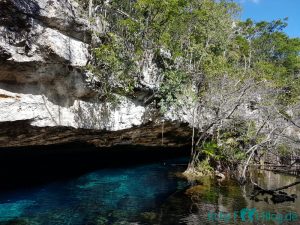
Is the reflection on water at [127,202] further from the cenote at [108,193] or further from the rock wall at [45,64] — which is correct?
the rock wall at [45,64]

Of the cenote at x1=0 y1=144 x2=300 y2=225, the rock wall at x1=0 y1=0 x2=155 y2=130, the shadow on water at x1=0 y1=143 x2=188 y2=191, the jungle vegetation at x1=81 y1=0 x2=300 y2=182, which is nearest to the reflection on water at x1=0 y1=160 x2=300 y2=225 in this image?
the cenote at x1=0 y1=144 x2=300 y2=225

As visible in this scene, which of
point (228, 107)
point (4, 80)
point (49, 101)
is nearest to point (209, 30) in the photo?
point (228, 107)

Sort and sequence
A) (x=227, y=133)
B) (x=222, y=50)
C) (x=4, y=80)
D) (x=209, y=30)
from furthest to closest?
(x=222, y=50) < (x=209, y=30) < (x=227, y=133) < (x=4, y=80)

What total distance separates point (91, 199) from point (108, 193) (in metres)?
1.08

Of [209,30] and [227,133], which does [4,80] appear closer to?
[227,133]

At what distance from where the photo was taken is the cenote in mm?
8727

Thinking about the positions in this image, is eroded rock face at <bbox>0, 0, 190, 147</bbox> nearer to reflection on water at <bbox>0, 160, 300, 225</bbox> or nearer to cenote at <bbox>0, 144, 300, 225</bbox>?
cenote at <bbox>0, 144, 300, 225</bbox>

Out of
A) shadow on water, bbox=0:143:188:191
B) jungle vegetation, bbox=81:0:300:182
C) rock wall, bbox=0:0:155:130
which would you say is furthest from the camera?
shadow on water, bbox=0:143:188:191

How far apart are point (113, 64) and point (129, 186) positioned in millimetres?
4902

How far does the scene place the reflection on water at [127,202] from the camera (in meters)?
8.58

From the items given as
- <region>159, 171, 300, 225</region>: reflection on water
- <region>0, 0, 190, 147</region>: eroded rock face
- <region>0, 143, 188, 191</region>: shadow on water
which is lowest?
<region>159, 171, 300, 225</region>: reflection on water

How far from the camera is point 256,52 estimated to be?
2934 cm

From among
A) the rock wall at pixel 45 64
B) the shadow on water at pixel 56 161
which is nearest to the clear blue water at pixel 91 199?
the shadow on water at pixel 56 161

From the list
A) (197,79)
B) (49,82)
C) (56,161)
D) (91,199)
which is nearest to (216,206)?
(91,199)
